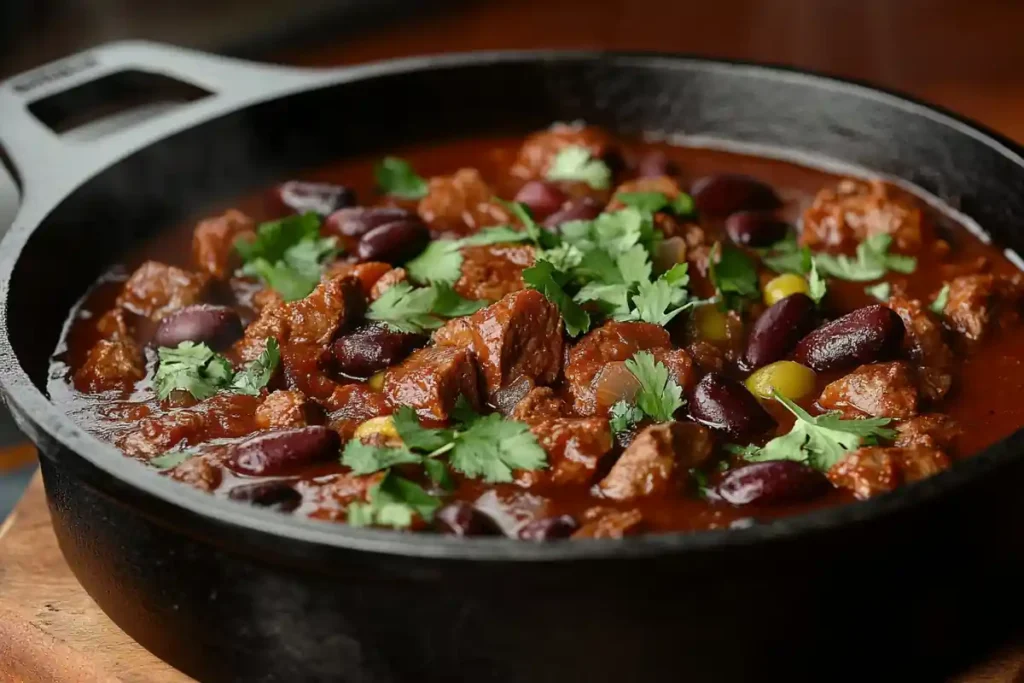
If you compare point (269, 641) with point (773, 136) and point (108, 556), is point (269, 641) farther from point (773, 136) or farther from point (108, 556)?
point (773, 136)

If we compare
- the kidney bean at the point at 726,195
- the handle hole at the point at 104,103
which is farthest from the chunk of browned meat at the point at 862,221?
the handle hole at the point at 104,103

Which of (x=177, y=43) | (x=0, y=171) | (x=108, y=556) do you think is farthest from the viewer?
(x=177, y=43)

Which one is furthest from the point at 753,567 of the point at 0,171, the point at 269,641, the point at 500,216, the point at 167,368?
the point at 0,171

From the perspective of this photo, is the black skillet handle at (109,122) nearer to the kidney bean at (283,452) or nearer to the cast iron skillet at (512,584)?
the cast iron skillet at (512,584)

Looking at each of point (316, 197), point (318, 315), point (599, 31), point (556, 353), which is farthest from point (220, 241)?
point (599, 31)

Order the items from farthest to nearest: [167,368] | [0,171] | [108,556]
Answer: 1. [0,171]
2. [167,368]
3. [108,556]

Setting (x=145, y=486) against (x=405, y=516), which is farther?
(x=405, y=516)
